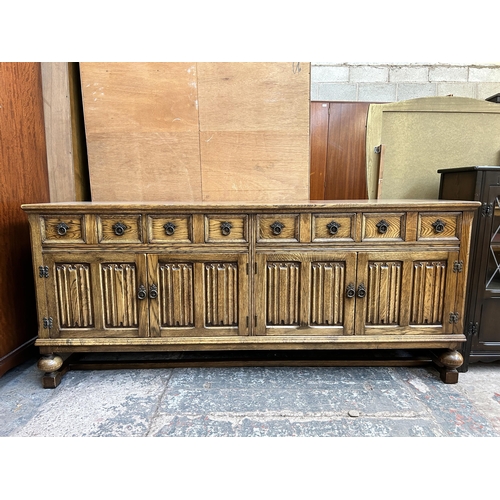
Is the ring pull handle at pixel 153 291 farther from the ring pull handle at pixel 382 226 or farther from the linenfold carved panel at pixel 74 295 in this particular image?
the ring pull handle at pixel 382 226

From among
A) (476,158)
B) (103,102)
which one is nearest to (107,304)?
(103,102)

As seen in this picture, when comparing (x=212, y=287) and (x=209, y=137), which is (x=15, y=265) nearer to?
(x=212, y=287)

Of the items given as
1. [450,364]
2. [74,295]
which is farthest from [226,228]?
[450,364]

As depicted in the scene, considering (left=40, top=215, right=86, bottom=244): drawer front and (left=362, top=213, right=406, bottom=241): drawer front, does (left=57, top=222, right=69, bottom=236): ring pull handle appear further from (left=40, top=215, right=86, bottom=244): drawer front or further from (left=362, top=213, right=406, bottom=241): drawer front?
(left=362, top=213, right=406, bottom=241): drawer front

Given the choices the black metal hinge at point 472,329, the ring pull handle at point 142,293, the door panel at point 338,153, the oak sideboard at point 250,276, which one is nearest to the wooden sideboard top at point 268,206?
the oak sideboard at point 250,276

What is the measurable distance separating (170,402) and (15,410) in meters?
0.72

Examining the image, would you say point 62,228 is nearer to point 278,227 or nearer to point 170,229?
point 170,229

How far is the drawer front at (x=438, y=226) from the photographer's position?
1.65 m

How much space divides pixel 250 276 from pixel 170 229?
18.3 inches

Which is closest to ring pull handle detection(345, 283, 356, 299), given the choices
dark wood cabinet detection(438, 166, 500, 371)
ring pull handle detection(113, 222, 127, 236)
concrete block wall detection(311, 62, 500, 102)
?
dark wood cabinet detection(438, 166, 500, 371)

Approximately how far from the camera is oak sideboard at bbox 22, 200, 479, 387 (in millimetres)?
1631

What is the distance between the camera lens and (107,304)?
169 cm

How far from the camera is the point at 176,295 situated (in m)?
1.69
